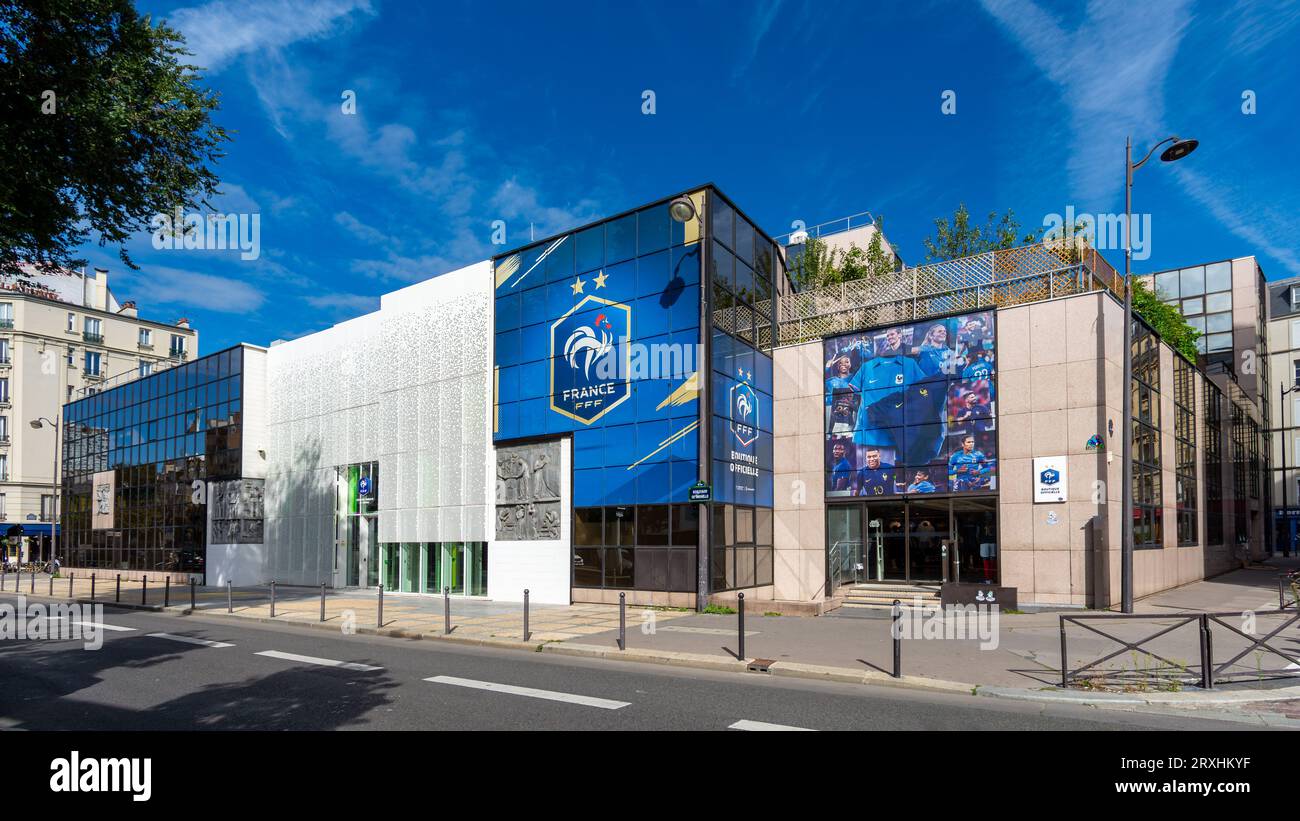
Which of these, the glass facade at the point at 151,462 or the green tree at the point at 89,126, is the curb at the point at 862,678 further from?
the glass facade at the point at 151,462

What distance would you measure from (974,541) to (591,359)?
1212 centimetres

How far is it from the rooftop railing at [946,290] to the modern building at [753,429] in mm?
70

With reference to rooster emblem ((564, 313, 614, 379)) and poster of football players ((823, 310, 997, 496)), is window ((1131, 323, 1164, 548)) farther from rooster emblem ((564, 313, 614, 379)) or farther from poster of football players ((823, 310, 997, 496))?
rooster emblem ((564, 313, 614, 379))

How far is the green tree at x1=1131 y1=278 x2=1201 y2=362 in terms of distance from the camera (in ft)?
123

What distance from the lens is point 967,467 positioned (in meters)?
21.0

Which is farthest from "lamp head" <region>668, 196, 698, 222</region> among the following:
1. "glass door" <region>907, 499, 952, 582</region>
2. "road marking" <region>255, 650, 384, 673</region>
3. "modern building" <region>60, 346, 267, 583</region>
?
"modern building" <region>60, 346, 267, 583</region>

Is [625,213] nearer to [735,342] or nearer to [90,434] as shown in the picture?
[735,342]

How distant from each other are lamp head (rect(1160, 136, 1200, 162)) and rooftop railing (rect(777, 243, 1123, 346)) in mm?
3509

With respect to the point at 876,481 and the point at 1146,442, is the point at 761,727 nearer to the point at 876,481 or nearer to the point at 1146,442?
the point at 876,481

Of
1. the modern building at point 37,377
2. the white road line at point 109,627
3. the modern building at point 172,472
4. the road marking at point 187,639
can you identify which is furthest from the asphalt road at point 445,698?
the modern building at point 37,377

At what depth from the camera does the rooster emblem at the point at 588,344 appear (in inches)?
906
